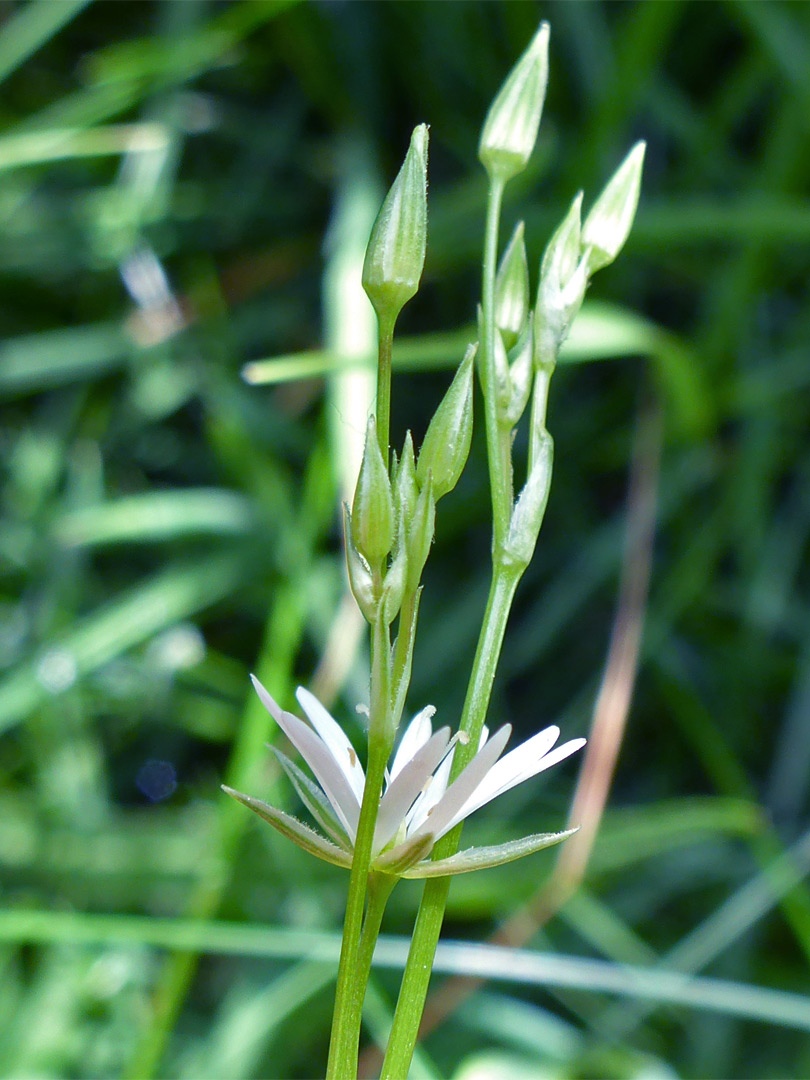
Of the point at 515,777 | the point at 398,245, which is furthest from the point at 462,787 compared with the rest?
the point at 398,245

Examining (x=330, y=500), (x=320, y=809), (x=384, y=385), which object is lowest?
(x=330, y=500)

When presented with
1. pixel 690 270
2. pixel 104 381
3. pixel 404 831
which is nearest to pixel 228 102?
pixel 104 381

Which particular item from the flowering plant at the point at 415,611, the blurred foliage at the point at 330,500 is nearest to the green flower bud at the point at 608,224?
the flowering plant at the point at 415,611

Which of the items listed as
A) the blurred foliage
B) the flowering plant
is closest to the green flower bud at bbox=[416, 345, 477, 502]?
the flowering plant

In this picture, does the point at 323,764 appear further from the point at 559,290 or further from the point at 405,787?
the point at 559,290

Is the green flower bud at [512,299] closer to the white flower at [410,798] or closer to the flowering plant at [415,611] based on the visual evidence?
the flowering plant at [415,611]

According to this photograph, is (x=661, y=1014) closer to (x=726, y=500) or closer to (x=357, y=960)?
(x=726, y=500)

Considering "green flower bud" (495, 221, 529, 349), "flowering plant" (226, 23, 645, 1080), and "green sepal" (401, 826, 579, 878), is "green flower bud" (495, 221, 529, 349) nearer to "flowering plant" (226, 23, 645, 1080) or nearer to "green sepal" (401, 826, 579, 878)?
"flowering plant" (226, 23, 645, 1080)
